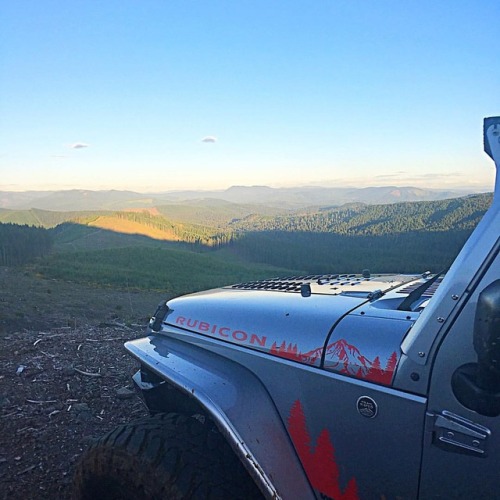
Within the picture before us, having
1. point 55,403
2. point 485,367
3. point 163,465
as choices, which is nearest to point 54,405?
point 55,403

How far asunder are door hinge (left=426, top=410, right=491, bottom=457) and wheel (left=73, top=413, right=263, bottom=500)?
905 millimetres

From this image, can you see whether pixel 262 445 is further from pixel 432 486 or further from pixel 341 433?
pixel 432 486

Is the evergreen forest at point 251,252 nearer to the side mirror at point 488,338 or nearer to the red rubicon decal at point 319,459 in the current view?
the red rubicon decal at point 319,459

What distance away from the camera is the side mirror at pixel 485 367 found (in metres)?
1.39

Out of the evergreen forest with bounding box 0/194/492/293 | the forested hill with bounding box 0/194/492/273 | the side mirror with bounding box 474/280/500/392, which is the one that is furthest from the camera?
the evergreen forest with bounding box 0/194/492/293

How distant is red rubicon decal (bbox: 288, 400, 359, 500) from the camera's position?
1.80 meters

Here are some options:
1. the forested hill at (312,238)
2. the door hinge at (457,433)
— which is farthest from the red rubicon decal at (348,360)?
the forested hill at (312,238)

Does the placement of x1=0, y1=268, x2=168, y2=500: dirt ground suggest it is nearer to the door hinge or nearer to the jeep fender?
the jeep fender

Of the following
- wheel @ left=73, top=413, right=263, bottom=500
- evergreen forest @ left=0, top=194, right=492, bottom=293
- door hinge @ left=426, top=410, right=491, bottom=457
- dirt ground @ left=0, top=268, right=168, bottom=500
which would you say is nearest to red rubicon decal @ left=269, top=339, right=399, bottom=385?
door hinge @ left=426, top=410, right=491, bottom=457

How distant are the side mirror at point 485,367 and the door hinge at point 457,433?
56mm

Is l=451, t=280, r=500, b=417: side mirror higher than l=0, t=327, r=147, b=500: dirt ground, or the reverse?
l=451, t=280, r=500, b=417: side mirror

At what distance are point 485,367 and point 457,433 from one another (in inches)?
9.6

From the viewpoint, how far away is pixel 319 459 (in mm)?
1835

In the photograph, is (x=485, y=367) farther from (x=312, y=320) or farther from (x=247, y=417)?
(x=247, y=417)
